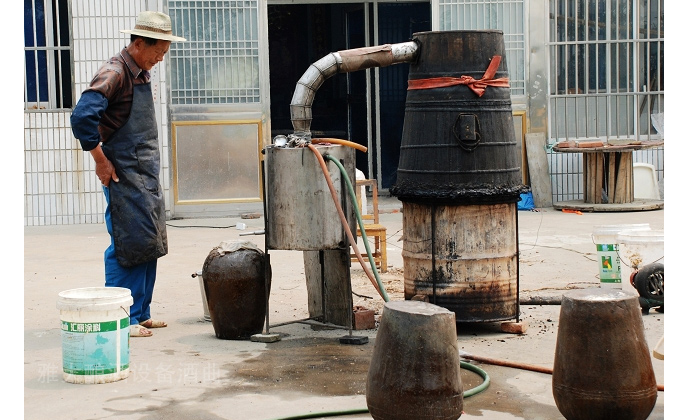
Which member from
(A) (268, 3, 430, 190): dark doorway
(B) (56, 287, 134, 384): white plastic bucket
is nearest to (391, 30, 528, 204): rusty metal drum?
(B) (56, 287, 134, 384): white plastic bucket

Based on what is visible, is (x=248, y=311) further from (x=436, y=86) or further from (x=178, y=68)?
(x=178, y=68)

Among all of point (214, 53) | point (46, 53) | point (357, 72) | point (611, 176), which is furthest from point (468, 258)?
point (357, 72)

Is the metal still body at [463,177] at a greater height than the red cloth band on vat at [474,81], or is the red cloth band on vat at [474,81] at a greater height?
the red cloth band on vat at [474,81]

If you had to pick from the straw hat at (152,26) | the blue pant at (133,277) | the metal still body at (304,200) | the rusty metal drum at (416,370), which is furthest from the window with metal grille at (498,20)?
the rusty metal drum at (416,370)

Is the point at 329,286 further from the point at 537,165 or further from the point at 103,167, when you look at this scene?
the point at 537,165

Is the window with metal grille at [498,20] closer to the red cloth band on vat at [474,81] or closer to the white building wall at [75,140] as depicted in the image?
the white building wall at [75,140]

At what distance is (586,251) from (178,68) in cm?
566

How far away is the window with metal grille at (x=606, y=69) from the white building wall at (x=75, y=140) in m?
5.23

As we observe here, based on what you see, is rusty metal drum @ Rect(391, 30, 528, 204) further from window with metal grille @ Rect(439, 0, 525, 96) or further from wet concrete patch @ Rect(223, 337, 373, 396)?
window with metal grille @ Rect(439, 0, 525, 96)

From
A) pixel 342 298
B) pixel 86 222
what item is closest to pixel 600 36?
pixel 86 222

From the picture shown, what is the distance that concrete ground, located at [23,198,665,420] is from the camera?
488 cm

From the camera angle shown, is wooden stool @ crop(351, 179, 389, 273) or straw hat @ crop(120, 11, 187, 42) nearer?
straw hat @ crop(120, 11, 187, 42)

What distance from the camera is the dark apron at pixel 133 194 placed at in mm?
6387

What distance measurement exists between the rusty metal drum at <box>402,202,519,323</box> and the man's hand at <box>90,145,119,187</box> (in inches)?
76.2
